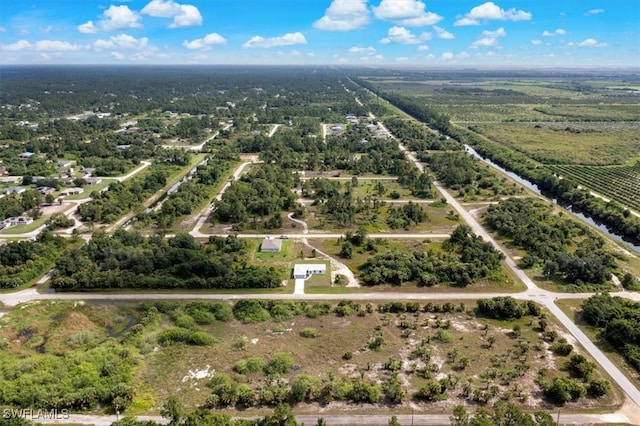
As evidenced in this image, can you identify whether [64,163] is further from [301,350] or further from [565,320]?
[565,320]

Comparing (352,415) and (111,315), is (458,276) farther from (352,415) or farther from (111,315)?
(111,315)

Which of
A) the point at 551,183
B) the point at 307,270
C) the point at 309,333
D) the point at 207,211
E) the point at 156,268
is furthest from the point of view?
the point at 551,183

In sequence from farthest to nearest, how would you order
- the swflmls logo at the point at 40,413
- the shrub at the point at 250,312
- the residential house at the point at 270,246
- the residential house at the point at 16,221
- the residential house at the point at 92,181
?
the residential house at the point at 92,181, the residential house at the point at 16,221, the residential house at the point at 270,246, the shrub at the point at 250,312, the swflmls logo at the point at 40,413

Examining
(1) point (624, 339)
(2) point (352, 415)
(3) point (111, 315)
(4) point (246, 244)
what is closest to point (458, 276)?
(1) point (624, 339)

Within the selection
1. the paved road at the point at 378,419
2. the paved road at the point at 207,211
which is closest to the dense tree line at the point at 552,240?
the paved road at the point at 378,419

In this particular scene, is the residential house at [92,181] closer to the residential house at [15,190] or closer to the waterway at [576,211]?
the residential house at [15,190]

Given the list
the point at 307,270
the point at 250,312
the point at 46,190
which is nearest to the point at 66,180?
the point at 46,190
